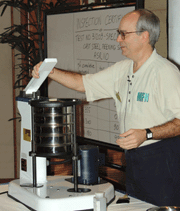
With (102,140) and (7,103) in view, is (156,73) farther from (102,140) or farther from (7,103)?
(7,103)

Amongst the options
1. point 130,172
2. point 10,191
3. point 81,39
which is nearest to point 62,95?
point 81,39

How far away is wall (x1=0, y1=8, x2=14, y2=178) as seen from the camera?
4418mm

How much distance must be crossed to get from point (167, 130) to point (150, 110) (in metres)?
0.16

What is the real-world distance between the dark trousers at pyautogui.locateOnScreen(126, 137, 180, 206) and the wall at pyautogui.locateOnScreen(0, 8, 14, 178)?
2770 mm

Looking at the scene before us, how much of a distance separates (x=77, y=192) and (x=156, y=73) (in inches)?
29.7

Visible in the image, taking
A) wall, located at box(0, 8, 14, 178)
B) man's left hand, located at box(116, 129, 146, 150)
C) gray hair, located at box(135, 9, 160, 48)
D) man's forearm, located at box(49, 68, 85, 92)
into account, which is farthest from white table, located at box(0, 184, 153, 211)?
wall, located at box(0, 8, 14, 178)

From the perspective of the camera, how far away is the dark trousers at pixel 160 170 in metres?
1.98

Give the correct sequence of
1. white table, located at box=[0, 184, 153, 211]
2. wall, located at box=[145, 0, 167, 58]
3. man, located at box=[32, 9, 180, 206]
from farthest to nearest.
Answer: wall, located at box=[145, 0, 167, 58], man, located at box=[32, 9, 180, 206], white table, located at box=[0, 184, 153, 211]

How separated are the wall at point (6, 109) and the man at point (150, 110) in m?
2.63

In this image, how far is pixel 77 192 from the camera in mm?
1612

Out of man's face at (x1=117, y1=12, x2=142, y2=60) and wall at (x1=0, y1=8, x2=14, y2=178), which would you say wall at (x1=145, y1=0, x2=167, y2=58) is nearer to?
man's face at (x1=117, y1=12, x2=142, y2=60)

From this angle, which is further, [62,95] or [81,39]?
[62,95]

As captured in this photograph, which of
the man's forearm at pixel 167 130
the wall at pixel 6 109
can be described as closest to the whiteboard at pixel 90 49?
the man's forearm at pixel 167 130

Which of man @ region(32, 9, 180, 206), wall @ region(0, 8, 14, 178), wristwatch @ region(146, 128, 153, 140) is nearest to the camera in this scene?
wristwatch @ region(146, 128, 153, 140)
